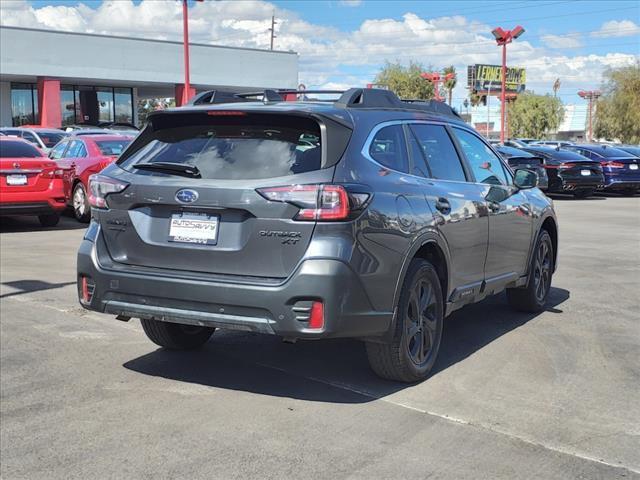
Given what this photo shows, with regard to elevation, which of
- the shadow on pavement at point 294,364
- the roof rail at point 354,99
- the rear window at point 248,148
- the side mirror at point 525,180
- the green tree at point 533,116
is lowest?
the shadow on pavement at point 294,364

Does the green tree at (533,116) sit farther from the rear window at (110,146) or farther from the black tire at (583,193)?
the rear window at (110,146)

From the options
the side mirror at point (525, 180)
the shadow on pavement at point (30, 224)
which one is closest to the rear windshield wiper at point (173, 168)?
the side mirror at point (525, 180)

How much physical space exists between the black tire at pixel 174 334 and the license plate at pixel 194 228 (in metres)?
1.31

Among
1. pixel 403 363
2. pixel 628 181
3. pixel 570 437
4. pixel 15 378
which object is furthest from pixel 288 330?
pixel 628 181

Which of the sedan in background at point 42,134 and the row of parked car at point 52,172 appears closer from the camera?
the row of parked car at point 52,172

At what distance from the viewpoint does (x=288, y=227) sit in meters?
4.38

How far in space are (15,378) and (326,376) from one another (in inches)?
85.5

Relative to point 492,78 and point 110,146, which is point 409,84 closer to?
point 492,78

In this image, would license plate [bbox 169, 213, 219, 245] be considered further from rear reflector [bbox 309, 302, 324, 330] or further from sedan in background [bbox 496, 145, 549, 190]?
sedan in background [bbox 496, 145, 549, 190]

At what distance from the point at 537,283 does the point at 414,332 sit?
2711mm

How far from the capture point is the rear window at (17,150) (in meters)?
13.7

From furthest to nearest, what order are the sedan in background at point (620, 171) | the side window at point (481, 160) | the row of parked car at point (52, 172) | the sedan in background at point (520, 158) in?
the sedan in background at point (620, 171), the sedan in background at point (520, 158), the row of parked car at point (52, 172), the side window at point (481, 160)

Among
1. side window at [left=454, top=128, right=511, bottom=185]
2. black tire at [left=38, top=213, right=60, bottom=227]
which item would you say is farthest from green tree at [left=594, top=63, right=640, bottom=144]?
side window at [left=454, top=128, right=511, bottom=185]

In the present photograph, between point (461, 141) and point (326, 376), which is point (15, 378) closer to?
point (326, 376)
